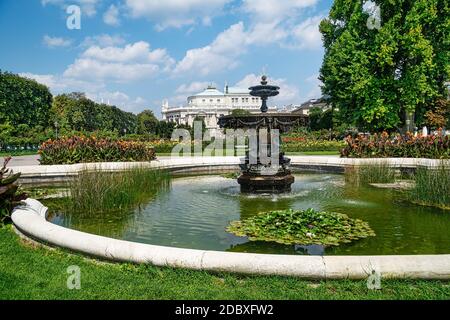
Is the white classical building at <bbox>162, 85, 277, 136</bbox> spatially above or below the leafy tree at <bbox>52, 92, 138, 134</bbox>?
above

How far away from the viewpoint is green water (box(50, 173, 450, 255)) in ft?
20.0

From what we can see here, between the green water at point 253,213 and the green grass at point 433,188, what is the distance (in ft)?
1.00

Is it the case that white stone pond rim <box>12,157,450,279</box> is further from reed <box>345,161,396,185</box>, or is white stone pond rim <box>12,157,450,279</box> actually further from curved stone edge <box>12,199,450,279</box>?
reed <box>345,161,396,185</box>

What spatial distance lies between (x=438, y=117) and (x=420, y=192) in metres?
27.9

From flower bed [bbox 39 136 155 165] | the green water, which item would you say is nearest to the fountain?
the green water

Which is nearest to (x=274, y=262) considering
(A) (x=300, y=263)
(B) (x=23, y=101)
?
(A) (x=300, y=263)

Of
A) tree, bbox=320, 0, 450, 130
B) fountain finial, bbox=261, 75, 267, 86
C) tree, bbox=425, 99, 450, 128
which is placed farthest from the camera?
tree, bbox=425, 99, 450, 128

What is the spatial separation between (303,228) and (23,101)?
5591cm

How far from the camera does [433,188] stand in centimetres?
891

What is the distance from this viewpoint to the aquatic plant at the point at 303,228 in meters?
6.25

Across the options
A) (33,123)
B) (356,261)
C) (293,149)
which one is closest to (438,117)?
(293,149)

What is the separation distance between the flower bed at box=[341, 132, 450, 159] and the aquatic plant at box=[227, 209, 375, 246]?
478 inches

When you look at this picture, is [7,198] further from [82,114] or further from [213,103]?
[213,103]
